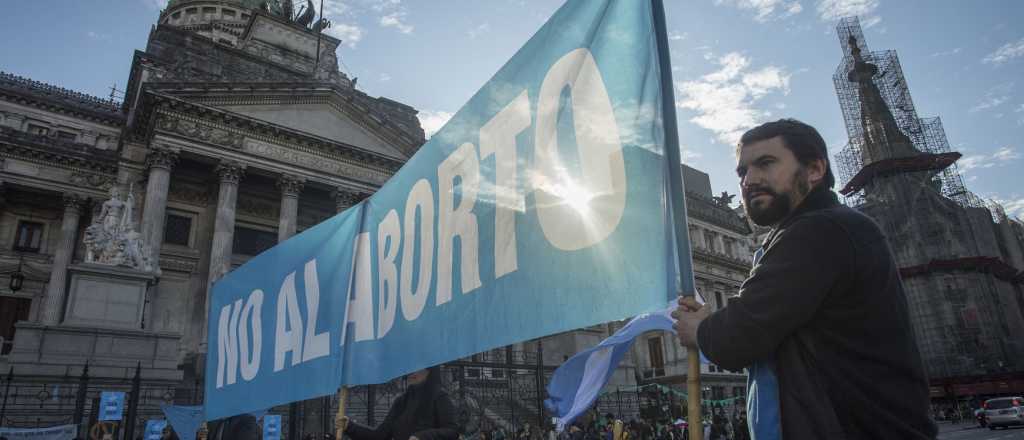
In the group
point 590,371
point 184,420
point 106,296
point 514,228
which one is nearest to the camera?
point 514,228

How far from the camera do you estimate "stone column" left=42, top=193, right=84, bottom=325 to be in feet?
75.2

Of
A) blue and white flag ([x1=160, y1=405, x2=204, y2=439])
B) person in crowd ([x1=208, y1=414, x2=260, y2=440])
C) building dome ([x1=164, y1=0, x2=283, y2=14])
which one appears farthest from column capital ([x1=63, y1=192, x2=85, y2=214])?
building dome ([x1=164, y1=0, x2=283, y2=14])

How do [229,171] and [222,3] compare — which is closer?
[229,171]

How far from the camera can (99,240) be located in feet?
49.4

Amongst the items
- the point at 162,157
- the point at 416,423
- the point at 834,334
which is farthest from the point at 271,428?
the point at 162,157

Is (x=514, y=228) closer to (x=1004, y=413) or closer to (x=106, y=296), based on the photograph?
(x=106, y=296)

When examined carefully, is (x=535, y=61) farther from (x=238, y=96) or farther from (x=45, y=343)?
(x=238, y=96)

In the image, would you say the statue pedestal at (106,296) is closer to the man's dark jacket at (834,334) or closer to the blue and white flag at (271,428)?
the blue and white flag at (271,428)

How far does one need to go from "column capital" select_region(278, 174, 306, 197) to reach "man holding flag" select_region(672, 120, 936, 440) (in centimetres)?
2642

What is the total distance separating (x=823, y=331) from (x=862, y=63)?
58751 mm

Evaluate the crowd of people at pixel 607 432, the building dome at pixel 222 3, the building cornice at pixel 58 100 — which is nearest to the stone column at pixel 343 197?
the crowd of people at pixel 607 432

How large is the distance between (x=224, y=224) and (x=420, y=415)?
22.8 meters

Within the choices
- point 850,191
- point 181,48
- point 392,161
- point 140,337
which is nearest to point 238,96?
point 181,48

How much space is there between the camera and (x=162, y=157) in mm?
23141
